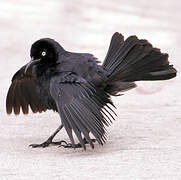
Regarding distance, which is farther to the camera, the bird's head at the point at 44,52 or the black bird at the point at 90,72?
the bird's head at the point at 44,52

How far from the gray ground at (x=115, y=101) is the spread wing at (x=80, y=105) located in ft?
0.75

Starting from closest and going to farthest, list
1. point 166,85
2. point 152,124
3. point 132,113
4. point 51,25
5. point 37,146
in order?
point 37,146
point 152,124
point 132,113
point 166,85
point 51,25

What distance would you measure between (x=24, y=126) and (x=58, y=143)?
0.99 metres

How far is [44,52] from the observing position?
306 inches

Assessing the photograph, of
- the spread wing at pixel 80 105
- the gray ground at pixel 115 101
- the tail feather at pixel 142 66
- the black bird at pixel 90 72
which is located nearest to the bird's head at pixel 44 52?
the black bird at pixel 90 72

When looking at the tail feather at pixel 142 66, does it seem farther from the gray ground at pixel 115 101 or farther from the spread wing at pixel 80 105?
the gray ground at pixel 115 101

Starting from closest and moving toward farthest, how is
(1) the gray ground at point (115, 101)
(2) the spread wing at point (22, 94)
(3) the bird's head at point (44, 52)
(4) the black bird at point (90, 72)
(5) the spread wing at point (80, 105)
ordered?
(1) the gray ground at point (115, 101) < (5) the spread wing at point (80, 105) < (4) the black bird at point (90, 72) < (3) the bird's head at point (44, 52) < (2) the spread wing at point (22, 94)

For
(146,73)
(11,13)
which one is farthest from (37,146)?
(11,13)

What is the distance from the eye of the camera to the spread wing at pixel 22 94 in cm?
862

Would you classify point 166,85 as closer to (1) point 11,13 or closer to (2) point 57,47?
(2) point 57,47

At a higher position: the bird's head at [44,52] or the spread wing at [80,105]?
the bird's head at [44,52]

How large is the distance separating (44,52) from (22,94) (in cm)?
100

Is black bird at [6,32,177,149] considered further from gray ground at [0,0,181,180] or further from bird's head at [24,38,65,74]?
gray ground at [0,0,181,180]

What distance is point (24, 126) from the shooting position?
870 cm
